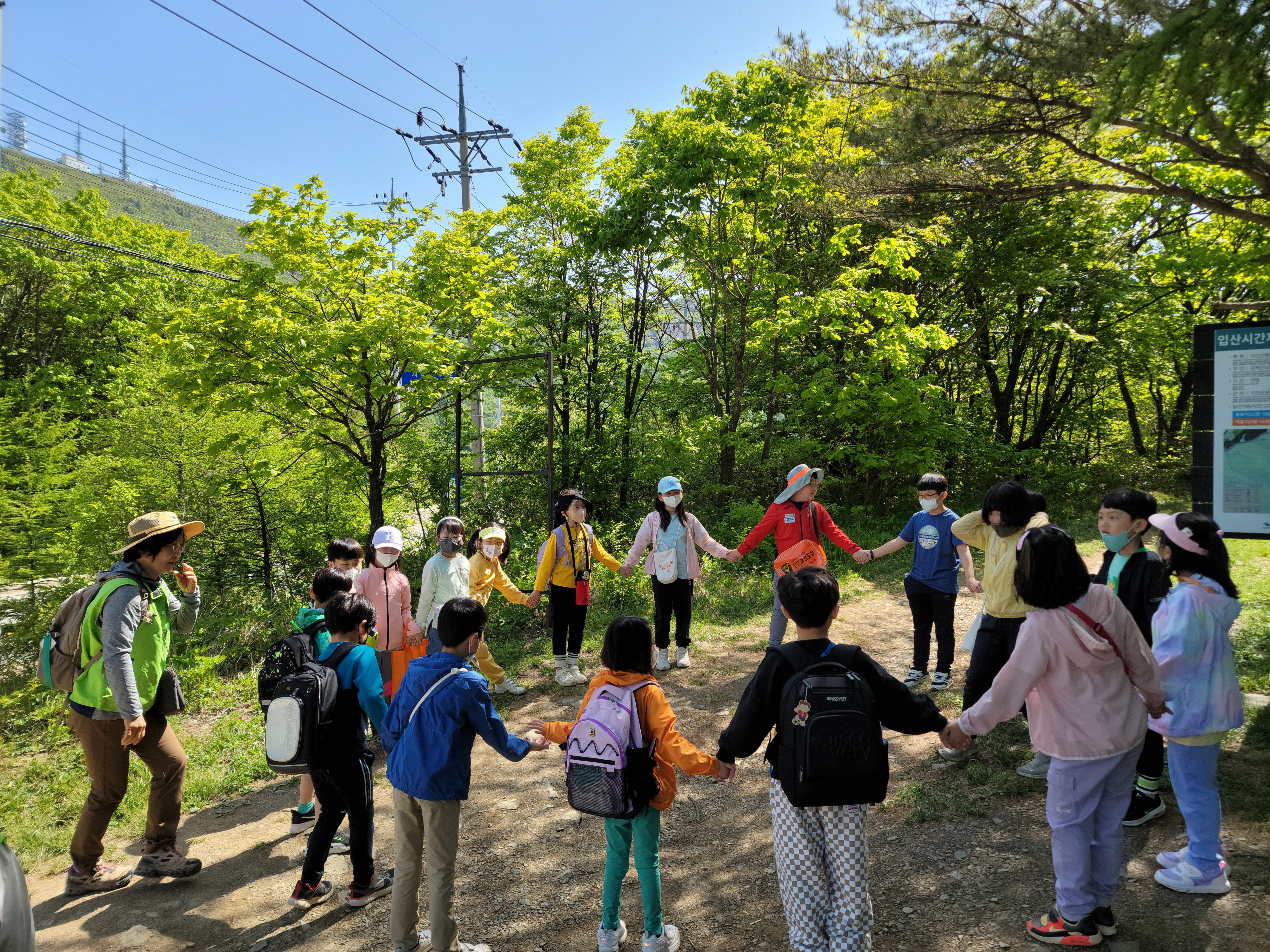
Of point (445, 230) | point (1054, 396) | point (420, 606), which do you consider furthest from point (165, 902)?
point (1054, 396)

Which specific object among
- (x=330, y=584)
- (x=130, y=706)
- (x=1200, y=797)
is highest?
(x=330, y=584)

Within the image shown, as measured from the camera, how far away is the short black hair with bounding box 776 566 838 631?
99.4 inches

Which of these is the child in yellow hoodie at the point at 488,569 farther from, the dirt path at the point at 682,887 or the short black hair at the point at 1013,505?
the short black hair at the point at 1013,505

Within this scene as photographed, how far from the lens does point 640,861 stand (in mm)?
2879

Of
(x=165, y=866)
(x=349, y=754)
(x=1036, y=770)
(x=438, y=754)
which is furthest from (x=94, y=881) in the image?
(x=1036, y=770)

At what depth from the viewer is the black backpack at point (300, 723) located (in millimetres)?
3174

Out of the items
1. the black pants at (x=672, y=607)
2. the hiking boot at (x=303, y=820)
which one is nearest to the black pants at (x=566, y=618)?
the black pants at (x=672, y=607)

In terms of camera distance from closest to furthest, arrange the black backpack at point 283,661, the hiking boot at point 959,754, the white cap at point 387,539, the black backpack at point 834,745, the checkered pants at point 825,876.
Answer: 1. the black backpack at point 834,745
2. the checkered pants at point 825,876
3. the black backpack at point 283,661
4. the hiking boot at point 959,754
5. the white cap at point 387,539

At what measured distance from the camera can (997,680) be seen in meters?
2.65

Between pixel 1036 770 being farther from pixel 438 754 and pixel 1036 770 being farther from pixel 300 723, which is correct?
pixel 300 723

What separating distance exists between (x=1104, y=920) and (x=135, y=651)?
4.74 metres

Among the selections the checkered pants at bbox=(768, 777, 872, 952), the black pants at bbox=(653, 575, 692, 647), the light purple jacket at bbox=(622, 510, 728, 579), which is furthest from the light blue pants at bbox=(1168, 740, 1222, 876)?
the black pants at bbox=(653, 575, 692, 647)

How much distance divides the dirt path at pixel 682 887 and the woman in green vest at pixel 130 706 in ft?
0.51

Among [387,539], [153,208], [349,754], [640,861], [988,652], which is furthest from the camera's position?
[153,208]
